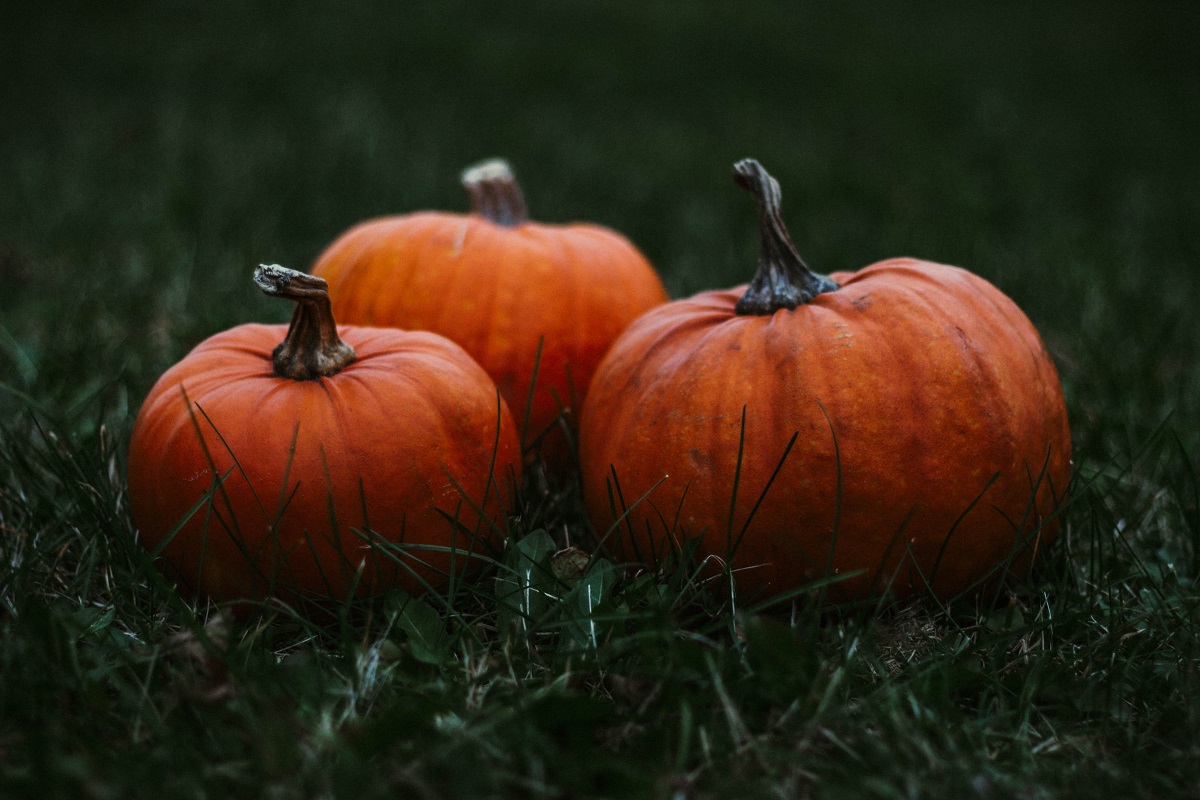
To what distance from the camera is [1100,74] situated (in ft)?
33.9

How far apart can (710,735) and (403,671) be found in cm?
53

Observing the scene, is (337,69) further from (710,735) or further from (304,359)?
(710,735)

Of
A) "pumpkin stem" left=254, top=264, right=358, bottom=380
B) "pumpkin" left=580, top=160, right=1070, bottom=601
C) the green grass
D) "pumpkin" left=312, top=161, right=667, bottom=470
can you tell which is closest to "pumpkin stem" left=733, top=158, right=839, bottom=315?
"pumpkin" left=580, top=160, right=1070, bottom=601

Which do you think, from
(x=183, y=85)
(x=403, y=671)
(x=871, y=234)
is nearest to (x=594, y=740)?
(x=403, y=671)

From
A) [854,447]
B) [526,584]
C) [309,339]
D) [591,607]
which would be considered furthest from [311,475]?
[854,447]

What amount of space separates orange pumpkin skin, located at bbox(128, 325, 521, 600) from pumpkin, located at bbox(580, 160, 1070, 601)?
12.9 inches

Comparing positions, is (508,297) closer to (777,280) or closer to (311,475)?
(777,280)

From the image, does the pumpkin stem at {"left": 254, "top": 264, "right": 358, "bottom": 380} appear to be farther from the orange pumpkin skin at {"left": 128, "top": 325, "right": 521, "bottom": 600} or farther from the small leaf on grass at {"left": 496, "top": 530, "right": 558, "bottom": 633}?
the small leaf on grass at {"left": 496, "top": 530, "right": 558, "bottom": 633}

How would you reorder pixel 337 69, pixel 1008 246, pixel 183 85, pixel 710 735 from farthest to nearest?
pixel 337 69 < pixel 183 85 < pixel 1008 246 < pixel 710 735

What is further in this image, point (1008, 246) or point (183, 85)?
point (183, 85)

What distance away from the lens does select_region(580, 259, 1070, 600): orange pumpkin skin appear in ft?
5.57

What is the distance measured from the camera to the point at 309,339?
188 cm

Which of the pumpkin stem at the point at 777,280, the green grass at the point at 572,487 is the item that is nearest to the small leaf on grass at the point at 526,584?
the green grass at the point at 572,487

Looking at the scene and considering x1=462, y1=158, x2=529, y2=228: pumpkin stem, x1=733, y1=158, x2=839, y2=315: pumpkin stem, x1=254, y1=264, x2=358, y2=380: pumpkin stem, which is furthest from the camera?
x1=462, y1=158, x2=529, y2=228: pumpkin stem
